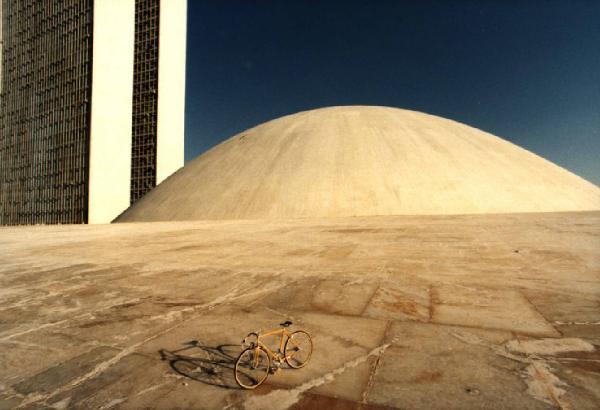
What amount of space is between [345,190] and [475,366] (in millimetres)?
27904

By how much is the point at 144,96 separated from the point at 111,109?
20.0 ft

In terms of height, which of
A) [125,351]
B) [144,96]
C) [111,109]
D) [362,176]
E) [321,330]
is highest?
[144,96]

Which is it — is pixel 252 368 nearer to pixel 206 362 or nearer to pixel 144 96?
pixel 206 362

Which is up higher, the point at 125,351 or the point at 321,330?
the point at 321,330

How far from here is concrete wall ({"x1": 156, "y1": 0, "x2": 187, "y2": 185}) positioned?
59.3m

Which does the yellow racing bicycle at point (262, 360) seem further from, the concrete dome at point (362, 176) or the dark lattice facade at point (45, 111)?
the dark lattice facade at point (45, 111)

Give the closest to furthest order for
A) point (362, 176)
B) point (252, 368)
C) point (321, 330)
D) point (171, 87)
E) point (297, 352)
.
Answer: point (252, 368) < point (297, 352) < point (321, 330) < point (362, 176) < point (171, 87)

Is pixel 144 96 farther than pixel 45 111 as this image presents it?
Yes

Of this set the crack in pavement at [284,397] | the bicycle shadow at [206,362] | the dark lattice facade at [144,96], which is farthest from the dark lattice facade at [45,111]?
the crack in pavement at [284,397]

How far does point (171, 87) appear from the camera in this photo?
201 ft

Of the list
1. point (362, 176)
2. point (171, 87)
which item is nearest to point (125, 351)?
point (362, 176)

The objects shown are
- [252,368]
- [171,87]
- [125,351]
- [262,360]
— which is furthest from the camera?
[171,87]

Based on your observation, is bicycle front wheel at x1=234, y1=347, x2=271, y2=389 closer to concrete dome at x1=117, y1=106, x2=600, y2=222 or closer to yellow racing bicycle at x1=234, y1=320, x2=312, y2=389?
yellow racing bicycle at x1=234, y1=320, x2=312, y2=389

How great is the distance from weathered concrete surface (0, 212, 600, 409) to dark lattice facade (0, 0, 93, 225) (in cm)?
5486
